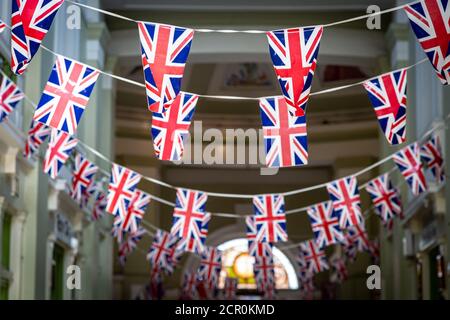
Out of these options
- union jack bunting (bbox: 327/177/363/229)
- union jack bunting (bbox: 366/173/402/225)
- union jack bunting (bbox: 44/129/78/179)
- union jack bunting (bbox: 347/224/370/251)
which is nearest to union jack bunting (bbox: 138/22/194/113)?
union jack bunting (bbox: 44/129/78/179)

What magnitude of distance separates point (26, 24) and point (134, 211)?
20.7 ft

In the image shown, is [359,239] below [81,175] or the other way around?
below

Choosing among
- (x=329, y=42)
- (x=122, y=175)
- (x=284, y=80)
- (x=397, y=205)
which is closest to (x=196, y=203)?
(x=122, y=175)

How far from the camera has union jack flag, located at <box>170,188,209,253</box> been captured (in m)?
14.2

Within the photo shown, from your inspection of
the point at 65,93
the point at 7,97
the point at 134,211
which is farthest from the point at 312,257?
the point at 65,93

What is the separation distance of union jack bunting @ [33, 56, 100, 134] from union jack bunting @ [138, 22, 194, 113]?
1.19m

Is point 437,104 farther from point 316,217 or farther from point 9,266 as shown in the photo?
point 9,266

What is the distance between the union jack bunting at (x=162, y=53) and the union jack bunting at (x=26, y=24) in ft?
2.70

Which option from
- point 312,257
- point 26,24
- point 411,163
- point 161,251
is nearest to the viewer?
point 26,24

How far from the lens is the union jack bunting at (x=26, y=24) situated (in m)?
8.27

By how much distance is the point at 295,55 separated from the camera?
8758mm

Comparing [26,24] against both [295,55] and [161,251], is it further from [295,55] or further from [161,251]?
[161,251]

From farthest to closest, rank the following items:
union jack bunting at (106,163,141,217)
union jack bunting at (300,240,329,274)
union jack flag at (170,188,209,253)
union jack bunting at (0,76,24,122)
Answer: union jack bunting at (300,240,329,274) < union jack flag at (170,188,209,253) < union jack bunting at (106,163,141,217) < union jack bunting at (0,76,24,122)

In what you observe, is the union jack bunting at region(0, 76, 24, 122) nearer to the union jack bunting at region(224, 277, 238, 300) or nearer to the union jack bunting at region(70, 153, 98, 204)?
the union jack bunting at region(70, 153, 98, 204)
